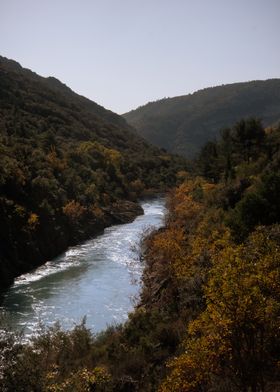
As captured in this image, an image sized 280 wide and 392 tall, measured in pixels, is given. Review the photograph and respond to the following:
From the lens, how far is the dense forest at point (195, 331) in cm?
1316

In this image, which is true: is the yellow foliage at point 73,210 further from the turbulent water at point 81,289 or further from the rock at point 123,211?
the rock at point 123,211

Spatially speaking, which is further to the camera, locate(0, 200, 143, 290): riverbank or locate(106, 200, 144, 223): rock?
locate(106, 200, 144, 223): rock

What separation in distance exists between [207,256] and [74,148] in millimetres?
75758

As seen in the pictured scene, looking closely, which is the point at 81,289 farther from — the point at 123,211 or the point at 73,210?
the point at 123,211

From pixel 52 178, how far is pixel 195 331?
187 ft

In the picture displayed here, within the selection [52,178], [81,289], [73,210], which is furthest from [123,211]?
[81,289]

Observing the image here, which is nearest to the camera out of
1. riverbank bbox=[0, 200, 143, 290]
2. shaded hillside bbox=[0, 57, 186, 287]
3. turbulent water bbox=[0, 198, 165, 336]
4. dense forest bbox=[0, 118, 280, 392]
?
dense forest bbox=[0, 118, 280, 392]

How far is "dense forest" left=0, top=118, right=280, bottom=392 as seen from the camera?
43.2ft

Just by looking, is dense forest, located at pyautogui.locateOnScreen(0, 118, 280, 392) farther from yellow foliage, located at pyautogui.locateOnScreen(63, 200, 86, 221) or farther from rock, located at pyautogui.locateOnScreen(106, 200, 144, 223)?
rock, located at pyautogui.locateOnScreen(106, 200, 144, 223)

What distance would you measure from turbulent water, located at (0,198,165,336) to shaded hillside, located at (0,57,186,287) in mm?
2834

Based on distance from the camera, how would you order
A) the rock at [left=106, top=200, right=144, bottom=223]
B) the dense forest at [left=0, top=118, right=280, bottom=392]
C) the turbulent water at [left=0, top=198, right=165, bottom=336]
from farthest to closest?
the rock at [left=106, top=200, right=144, bottom=223]
the turbulent water at [left=0, top=198, right=165, bottom=336]
the dense forest at [left=0, top=118, right=280, bottom=392]

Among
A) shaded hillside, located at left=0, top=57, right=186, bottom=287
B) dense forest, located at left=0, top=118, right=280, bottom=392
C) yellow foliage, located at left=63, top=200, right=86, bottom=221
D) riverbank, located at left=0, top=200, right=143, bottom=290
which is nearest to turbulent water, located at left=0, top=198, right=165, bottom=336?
riverbank, located at left=0, top=200, right=143, bottom=290

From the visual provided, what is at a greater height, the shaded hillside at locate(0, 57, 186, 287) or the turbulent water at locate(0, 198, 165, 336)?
the shaded hillside at locate(0, 57, 186, 287)

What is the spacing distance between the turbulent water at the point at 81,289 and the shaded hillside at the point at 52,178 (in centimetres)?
283
